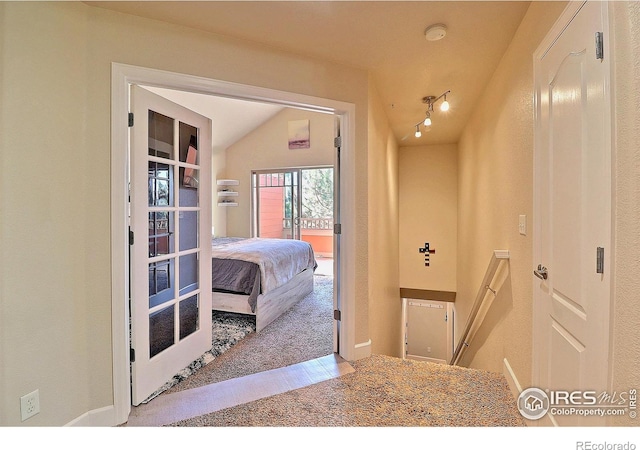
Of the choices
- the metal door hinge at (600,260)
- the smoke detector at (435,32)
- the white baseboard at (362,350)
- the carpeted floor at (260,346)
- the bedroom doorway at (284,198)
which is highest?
the smoke detector at (435,32)

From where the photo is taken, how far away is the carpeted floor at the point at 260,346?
2.27 metres

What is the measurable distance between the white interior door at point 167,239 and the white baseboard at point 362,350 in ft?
4.17


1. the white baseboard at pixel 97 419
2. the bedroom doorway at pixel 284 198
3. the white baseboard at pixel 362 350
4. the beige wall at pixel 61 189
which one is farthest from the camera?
the bedroom doorway at pixel 284 198

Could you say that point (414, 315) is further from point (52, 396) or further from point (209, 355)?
point (52, 396)

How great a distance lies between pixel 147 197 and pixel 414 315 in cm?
557

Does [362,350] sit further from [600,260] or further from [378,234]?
[600,260]

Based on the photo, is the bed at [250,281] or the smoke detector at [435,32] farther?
the bed at [250,281]

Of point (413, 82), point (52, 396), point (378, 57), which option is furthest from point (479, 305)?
point (52, 396)

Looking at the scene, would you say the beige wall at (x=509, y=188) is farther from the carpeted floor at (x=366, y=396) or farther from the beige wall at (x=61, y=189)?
the beige wall at (x=61, y=189)

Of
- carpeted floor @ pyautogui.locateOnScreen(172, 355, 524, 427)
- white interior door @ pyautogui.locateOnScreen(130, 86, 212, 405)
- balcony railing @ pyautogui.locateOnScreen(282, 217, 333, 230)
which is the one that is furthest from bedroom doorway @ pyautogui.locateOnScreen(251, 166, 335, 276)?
carpeted floor @ pyautogui.locateOnScreen(172, 355, 524, 427)

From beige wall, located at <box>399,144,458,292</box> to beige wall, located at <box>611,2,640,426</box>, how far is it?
4277 millimetres

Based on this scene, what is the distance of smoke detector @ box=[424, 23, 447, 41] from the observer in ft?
5.89

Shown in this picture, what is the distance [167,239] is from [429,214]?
14.2 feet

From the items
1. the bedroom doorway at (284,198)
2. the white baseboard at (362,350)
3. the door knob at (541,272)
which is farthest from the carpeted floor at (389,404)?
the bedroom doorway at (284,198)
